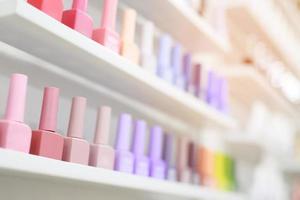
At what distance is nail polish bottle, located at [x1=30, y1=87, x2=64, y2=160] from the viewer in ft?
1.82

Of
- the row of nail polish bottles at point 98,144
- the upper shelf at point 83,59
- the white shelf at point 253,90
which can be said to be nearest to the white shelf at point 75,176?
the row of nail polish bottles at point 98,144

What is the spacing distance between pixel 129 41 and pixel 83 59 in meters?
0.11

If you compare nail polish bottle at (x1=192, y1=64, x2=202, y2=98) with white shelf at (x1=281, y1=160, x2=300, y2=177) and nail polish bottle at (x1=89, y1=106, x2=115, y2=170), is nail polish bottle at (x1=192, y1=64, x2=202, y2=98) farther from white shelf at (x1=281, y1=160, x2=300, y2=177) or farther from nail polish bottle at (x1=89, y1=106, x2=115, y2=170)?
white shelf at (x1=281, y1=160, x2=300, y2=177)

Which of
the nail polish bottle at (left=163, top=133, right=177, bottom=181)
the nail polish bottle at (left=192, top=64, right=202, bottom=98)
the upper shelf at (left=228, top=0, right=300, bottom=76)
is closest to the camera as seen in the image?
the nail polish bottle at (left=163, top=133, right=177, bottom=181)

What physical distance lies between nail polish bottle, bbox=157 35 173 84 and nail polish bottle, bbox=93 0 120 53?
0.14m

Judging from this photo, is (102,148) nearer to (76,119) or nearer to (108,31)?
(76,119)

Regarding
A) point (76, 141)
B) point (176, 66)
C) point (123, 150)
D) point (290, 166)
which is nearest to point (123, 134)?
point (123, 150)

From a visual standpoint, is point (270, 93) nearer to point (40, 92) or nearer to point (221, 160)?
point (221, 160)

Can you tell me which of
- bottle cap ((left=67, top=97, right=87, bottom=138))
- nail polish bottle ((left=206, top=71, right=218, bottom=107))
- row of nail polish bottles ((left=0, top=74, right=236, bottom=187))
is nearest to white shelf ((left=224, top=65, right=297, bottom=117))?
nail polish bottle ((left=206, top=71, right=218, bottom=107))

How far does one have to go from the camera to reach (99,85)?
81 cm

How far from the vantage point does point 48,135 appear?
564mm

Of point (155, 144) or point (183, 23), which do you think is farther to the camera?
point (183, 23)

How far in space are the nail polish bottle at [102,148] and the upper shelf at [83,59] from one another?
0.26 feet

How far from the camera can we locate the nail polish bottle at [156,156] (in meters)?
0.78
